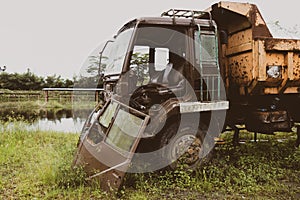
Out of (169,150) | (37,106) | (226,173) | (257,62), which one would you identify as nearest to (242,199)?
(226,173)

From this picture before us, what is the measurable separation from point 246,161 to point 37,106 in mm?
16935

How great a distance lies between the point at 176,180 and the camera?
443cm

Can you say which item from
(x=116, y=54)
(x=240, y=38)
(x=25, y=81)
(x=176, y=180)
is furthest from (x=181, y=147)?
(x=25, y=81)

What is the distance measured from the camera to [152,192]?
4.12 meters

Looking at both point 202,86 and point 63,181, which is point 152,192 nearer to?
point 63,181

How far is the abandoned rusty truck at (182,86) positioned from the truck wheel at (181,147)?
0.05 feet

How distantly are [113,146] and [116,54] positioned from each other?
155 centimetres

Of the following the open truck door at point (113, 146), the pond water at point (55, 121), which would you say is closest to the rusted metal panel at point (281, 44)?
the open truck door at point (113, 146)

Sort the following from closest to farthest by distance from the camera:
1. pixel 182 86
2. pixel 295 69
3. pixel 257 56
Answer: pixel 257 56 → pixel 182 86 → pixel 295 69

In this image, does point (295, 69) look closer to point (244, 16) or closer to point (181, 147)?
point (244, 16)

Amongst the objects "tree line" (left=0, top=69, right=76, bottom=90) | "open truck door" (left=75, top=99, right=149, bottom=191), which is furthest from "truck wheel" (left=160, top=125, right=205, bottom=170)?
"tree line" (left=0, top=69, right=76, bottom=90)

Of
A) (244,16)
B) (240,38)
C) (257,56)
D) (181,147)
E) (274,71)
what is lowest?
(181,147)

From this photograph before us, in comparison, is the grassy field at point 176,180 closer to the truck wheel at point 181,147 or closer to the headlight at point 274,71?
the truck wheel at point 181,147

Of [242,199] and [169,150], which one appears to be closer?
[242,199]
